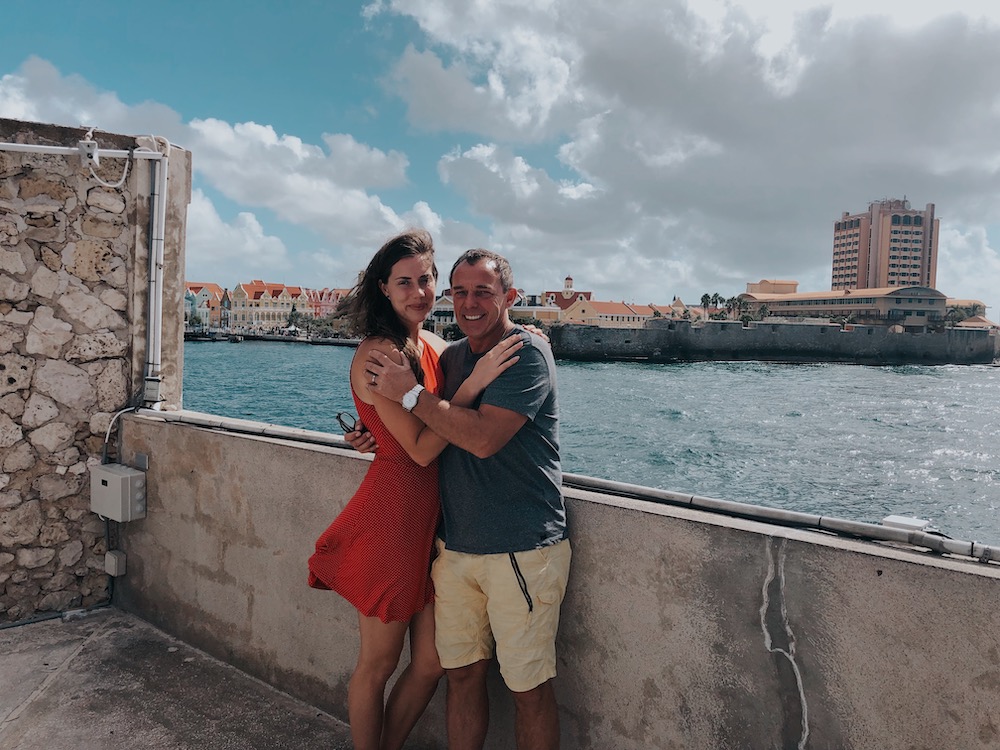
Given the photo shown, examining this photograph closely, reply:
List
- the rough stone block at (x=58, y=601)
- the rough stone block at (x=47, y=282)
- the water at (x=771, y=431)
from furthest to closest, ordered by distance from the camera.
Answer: the water at (x=771, y=431) < the rough stone block at (x=58, y=601) < the rough stone block at (x=47, y=282)

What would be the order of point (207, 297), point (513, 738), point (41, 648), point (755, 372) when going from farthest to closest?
point (207, 297) < point (755, 372) < point (41, 648) < point (513, 738)

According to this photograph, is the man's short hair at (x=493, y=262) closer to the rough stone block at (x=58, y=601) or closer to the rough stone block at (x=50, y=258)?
the rough stone block at (x=50, y=258)

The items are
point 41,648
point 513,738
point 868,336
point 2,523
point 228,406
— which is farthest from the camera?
point 868,336

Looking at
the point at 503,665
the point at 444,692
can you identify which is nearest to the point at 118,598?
the point at 444,692

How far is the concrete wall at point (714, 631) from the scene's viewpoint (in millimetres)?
1332

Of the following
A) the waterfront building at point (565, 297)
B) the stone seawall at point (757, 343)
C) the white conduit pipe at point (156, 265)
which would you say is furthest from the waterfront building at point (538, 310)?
the white conduit pipe at point (156, 265)

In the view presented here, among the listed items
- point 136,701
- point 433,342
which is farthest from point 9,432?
point 433,342

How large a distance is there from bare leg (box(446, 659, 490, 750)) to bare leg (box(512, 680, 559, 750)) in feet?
0.40

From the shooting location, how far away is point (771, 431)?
24266 millimetres

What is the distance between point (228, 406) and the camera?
24.2 m

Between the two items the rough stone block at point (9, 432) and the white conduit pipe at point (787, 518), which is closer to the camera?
the white conduit pipe at point (787, 518)

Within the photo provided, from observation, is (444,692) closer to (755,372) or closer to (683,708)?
(683,708)

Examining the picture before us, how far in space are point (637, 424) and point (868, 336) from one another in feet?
138

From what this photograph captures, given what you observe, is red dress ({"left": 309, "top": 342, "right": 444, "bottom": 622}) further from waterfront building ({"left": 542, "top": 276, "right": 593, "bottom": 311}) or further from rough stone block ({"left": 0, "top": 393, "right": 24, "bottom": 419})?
waterfront building ({"left": 542, "top": 276, "right": 593, "bottom": 311})
